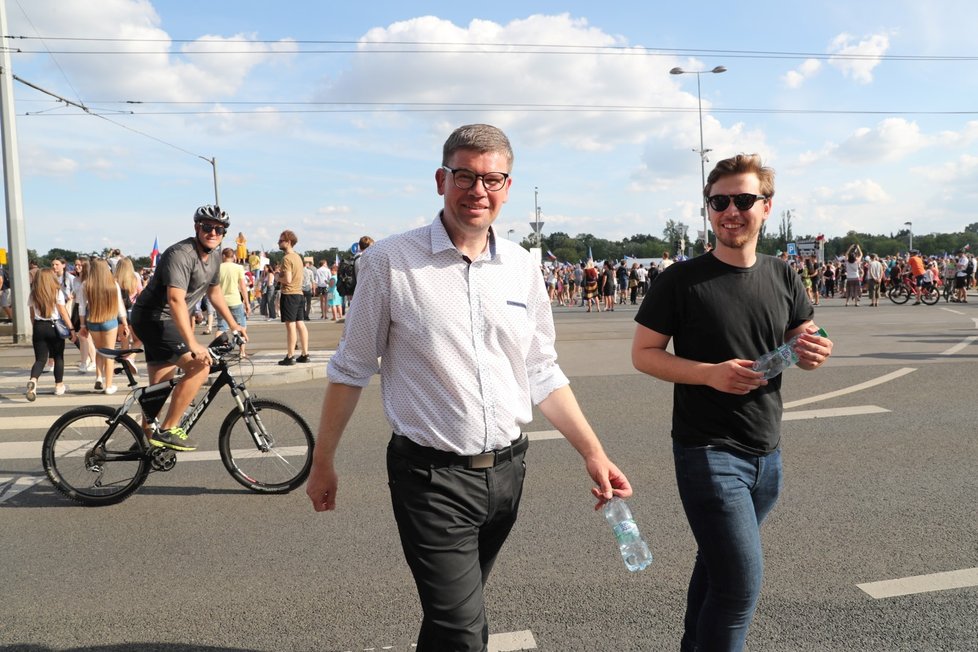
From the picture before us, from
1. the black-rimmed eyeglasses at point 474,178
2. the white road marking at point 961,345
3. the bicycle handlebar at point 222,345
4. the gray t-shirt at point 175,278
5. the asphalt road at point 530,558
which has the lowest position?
the asphalt road at point 530,558

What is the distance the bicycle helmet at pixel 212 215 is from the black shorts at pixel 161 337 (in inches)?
29.9

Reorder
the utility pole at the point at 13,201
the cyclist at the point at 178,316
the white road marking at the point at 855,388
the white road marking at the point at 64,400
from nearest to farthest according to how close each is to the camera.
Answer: the cyclist at the point at 178,316 → the white road marking at the point at 855,388 → the white road marking at the point at 64,400 → the utility pole at the point at 13,201

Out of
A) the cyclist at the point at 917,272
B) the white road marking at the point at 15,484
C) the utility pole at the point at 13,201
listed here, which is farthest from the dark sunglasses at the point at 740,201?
the cyclist at the point at 917,272

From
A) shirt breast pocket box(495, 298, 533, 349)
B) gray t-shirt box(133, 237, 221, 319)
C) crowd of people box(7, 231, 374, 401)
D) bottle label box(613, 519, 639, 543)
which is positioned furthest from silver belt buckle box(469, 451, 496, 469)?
crowd of people box(7, 231, 374, 401)

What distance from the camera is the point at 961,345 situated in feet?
42.0

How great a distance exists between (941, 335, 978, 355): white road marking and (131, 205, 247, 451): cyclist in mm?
10904

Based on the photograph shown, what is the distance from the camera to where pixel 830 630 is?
127 inches

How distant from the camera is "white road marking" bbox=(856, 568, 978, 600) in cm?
357

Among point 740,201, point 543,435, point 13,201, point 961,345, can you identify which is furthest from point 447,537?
point 13,201

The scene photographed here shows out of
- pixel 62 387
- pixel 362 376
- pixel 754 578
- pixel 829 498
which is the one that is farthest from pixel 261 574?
pixel 62 387

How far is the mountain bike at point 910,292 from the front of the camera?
24245mm

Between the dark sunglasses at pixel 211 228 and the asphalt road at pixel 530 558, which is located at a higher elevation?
the dark sunglasses at pixel 211 228

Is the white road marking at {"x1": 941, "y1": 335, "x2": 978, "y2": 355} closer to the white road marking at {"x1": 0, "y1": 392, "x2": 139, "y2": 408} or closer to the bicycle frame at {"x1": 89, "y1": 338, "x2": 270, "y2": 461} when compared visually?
the bicycle frame at {"x1": 89, "y1": 338, "x2": 270, "y2": 461}

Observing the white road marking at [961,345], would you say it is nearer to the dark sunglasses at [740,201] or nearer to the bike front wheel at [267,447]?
the bike front wheel at [267,447]
